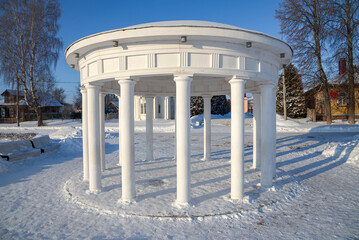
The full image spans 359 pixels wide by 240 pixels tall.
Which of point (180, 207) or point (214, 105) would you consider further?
point (214, 105)

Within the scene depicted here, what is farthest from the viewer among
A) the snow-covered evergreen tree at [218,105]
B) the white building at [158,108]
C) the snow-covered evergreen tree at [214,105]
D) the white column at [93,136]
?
the white building at [158,108]

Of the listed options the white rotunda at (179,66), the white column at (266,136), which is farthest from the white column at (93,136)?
the white column at (266,136)

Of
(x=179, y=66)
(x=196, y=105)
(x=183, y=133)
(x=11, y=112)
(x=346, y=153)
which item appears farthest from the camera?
(x=11, y=112)

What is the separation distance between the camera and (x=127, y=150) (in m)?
6.58

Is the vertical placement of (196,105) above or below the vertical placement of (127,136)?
above

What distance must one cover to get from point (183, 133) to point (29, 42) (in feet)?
110

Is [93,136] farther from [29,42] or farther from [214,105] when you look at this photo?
[214,105]

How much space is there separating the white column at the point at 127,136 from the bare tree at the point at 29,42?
103 feet

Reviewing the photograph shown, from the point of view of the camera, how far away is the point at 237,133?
6.64 metres

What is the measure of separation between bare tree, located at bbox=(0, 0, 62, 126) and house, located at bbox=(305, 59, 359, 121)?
3791 centimetres

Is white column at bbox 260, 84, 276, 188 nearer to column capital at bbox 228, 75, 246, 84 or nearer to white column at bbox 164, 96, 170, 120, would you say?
column capital at bbox 228, 75, 246, 84

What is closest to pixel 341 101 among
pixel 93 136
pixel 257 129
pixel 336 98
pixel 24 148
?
pixel 336 98

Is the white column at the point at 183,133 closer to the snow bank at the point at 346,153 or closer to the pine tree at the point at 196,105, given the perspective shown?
the snow bank at the point at 346,153

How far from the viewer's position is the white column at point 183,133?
621 centimetres
